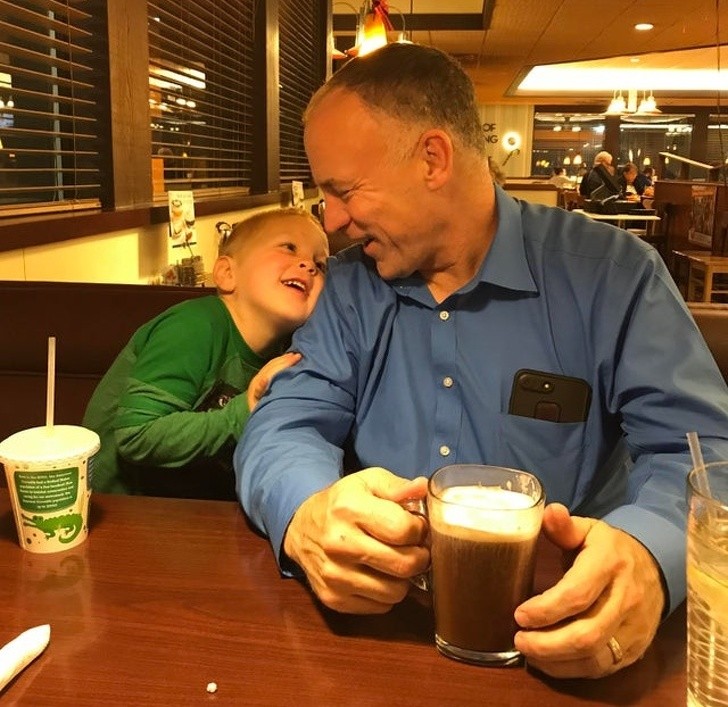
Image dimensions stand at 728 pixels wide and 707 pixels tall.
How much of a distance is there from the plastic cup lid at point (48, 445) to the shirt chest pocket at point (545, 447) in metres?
0.67

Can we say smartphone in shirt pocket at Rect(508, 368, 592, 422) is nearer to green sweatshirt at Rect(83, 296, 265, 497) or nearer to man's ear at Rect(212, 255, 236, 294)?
green sweatshirt at Rect(83, 296, 265, 497)

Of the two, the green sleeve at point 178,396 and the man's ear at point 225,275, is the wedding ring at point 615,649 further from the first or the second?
the man's ear at point 225,275

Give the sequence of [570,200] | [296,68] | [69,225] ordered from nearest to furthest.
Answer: [69,225]
[296,68]
[570,200]

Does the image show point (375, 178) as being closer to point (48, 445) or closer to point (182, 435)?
point (182, 435)

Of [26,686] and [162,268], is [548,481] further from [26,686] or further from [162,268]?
[162,268]

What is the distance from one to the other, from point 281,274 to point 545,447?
649 mm

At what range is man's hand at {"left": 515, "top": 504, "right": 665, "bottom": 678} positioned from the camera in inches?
28.4

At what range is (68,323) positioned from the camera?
1.97 metres

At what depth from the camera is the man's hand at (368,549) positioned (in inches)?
31.8

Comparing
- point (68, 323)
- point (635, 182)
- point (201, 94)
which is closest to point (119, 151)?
point (68, 323)

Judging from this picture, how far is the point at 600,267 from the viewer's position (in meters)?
1.33

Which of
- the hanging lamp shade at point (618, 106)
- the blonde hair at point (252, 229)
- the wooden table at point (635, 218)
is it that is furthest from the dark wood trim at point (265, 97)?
the hanging lamp shade at point (618, 106)

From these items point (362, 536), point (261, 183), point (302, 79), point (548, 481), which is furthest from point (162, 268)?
point (302, 79)

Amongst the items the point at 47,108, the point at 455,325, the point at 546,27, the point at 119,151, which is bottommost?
the point at 455,325
